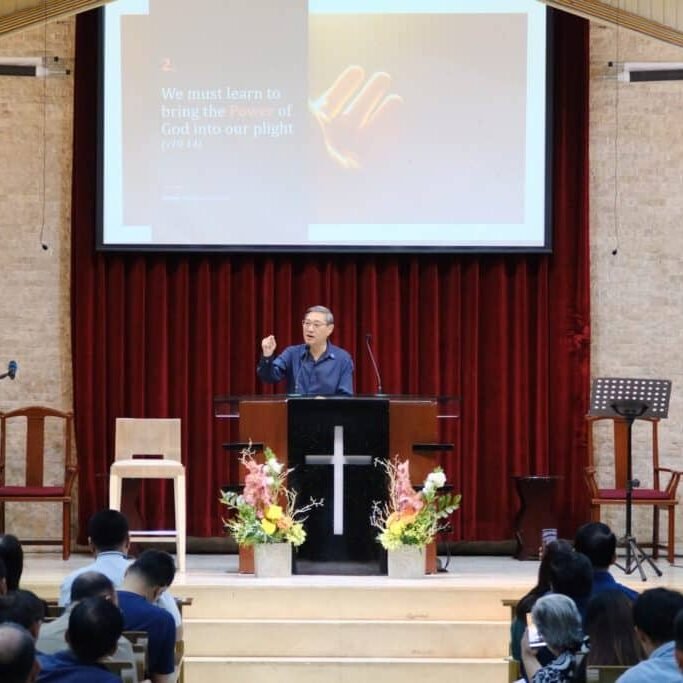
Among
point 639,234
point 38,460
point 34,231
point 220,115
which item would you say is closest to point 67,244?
point 34,231

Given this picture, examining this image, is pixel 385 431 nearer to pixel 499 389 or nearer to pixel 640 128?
pixel 499 389

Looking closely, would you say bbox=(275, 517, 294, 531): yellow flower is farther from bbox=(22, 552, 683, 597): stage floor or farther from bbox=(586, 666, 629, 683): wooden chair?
bbox=(586, 666, 629, 683): wooden chair

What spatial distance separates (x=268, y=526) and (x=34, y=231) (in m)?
3.31

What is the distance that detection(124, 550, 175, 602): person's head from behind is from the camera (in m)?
5.19

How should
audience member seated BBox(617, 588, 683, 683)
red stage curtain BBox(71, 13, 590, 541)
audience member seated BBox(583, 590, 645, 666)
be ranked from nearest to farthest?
audience member seated BBox(617, 588, 683, 683)
audience member seated BBox(583, 590, 645, 666)
red stage curtain BBox(71, 13, 590, 541)

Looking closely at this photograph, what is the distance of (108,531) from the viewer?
5715 mm

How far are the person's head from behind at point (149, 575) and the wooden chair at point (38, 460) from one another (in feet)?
14.0

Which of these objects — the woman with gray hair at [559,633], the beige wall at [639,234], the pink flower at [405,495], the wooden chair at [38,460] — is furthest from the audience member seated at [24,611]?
the beige wall at [639,234]

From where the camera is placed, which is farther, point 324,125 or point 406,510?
point 324,125

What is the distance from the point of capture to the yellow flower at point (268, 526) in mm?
8367

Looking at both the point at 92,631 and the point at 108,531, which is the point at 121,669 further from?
the point at 108,531

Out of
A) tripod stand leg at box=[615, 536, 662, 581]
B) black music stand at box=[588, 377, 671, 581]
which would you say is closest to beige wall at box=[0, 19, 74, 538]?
black music stand at box=[588, 377, 671, 581]

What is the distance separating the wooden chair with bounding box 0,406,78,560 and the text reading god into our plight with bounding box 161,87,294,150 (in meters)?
2.06

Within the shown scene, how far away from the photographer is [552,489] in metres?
10.1
